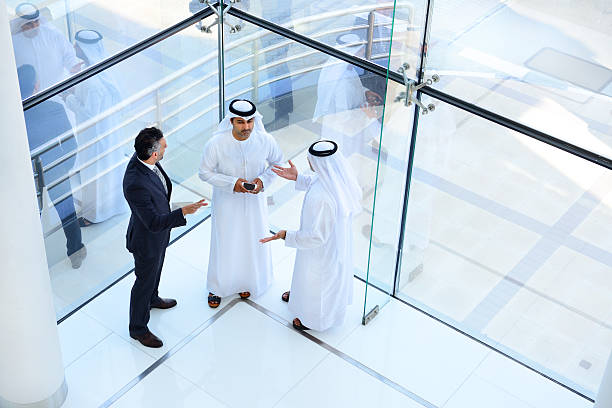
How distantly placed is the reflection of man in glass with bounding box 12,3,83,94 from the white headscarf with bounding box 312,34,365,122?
4.81 ft

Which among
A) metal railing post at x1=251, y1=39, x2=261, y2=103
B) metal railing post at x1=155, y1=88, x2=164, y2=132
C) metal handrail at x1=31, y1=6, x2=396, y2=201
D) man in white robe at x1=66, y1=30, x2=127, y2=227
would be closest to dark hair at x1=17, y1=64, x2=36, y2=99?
man in white robe at x1=66, y1=30, x2=127, y2=227

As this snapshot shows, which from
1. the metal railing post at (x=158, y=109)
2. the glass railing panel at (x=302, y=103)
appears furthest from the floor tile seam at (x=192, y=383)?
the metal railing post at (x=158, y=109)

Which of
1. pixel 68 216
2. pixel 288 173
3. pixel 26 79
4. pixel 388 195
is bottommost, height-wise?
pixel 68 216

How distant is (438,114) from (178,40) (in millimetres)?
1739

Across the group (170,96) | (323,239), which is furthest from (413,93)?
(170,96)

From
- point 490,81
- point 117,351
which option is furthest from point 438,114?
point 117,351

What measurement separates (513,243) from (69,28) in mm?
2740

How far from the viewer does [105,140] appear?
5422mm

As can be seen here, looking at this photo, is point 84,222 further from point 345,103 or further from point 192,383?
point 345,103

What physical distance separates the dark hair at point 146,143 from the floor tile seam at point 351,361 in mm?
1341

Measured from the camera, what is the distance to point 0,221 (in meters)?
3.99

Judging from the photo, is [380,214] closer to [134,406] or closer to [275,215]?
[275,215]

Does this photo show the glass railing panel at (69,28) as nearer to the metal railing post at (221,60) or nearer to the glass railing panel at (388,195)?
the metal railing post at (221,60)

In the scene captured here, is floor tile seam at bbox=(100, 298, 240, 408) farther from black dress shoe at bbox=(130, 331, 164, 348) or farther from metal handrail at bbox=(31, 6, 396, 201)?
metal handrail at bbox=(31, 6, 396, 201)
